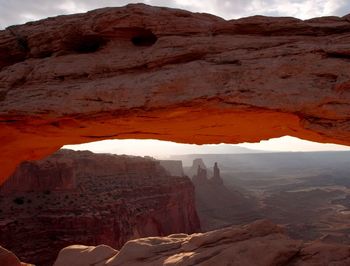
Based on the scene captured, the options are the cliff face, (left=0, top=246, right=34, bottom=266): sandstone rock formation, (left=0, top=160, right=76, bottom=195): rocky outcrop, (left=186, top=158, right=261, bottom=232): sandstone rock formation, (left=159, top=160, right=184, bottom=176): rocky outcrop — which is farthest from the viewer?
(left=159, top=160, right=184, bottom=176): rocky outcrop

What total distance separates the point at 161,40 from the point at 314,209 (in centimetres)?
7266

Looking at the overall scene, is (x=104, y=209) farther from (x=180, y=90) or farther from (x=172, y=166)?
(x=172, y=166)

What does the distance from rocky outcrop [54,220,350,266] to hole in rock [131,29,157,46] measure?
6.23 meters

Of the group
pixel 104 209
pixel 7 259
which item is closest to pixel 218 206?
pixel 104 209

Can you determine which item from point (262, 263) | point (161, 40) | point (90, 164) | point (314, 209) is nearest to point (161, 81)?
point (161, 40)

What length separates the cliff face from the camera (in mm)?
30344

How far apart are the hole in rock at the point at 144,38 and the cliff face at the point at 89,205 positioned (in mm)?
22940

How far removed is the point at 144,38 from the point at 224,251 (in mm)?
6594

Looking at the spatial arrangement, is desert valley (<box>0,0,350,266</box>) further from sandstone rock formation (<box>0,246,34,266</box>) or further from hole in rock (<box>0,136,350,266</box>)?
hole in rock (<box>0,136,350,266</box>)

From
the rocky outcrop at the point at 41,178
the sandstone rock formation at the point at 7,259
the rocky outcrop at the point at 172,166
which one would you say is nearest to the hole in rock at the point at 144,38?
the sandstone rock formation at the point at 7,259

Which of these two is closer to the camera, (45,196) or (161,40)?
(161,40)

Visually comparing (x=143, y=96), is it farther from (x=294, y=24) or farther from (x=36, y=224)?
(x=36, y=224)

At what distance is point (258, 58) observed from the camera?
30.5 feet

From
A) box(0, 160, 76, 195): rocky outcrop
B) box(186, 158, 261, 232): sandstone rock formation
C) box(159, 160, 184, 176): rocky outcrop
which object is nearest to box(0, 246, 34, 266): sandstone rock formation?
box(0, 160, 76, 195): rocky outcrop
